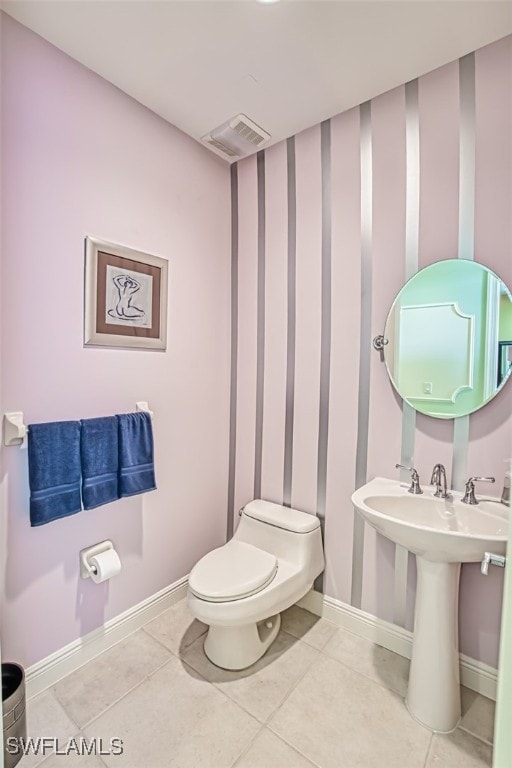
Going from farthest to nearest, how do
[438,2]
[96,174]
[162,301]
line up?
[162,301] < [96,174] < [438,2]

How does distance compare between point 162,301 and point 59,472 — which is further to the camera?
point 162,301

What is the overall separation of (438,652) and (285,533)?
30.0 inches

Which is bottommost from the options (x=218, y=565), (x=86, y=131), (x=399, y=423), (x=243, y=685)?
(x=243, y=685)

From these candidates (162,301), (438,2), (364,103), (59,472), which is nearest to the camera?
(438,2)

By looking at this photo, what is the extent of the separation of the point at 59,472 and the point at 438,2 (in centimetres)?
216

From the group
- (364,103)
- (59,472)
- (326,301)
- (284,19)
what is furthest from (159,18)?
(59,472)

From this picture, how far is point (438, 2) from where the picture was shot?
1.25 meters

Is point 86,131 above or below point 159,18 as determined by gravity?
below

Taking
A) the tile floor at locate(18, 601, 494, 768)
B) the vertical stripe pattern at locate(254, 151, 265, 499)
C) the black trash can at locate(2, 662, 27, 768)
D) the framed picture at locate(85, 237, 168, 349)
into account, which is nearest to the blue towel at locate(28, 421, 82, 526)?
the framed picture at locate(85, 237, 168, 349)

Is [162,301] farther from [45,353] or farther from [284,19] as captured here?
[284,19]

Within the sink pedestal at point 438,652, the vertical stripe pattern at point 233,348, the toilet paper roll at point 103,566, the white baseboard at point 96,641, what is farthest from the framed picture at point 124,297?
the sink pedestal at point 438,652

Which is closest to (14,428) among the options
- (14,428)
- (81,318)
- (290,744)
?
(14,428)

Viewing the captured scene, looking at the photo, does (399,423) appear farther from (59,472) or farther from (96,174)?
(96,174)

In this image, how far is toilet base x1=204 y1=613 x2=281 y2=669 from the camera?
158cm
